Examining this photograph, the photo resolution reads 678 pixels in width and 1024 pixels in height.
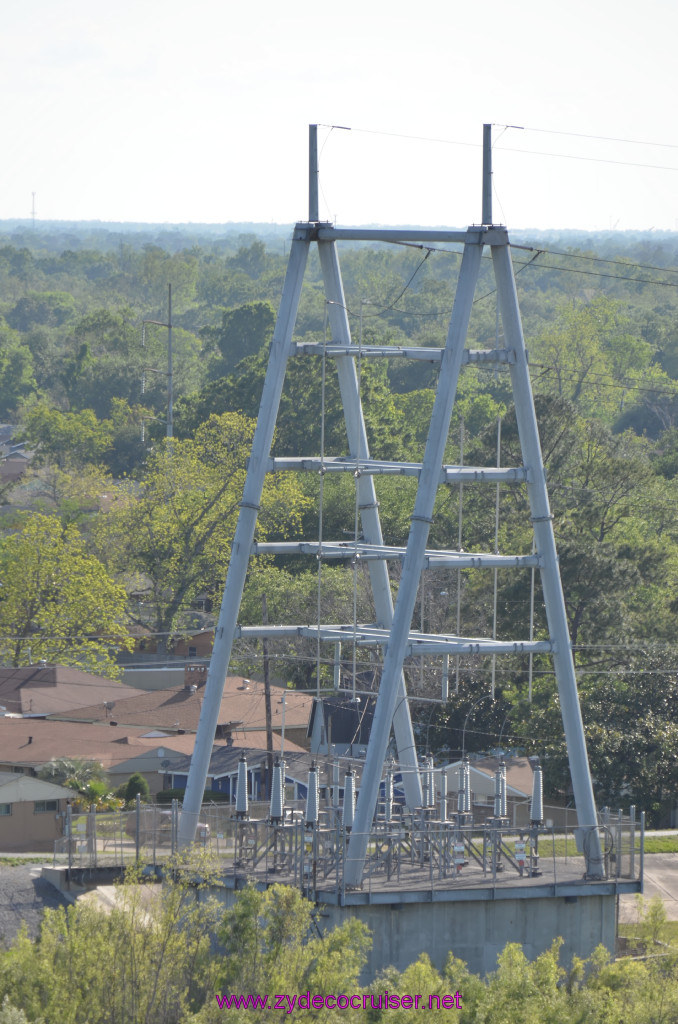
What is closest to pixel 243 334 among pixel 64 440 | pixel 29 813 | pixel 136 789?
pixel 64 440

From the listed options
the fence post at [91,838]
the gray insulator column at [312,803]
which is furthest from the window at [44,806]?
the gray insulator column at [312,803]

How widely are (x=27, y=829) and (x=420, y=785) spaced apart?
1534cm

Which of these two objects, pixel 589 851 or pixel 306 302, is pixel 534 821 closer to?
pixel 589 851

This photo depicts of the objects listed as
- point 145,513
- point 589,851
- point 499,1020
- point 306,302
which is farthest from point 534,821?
point 306,302

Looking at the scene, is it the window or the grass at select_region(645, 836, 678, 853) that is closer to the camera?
the grass at select_region(645, 836, 678, 853)

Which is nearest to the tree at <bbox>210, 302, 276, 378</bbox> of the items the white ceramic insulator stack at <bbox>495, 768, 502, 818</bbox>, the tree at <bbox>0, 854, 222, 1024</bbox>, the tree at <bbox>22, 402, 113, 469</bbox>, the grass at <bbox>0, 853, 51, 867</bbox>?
the tree at <bbox>22, 402, 113, 469</bbox>

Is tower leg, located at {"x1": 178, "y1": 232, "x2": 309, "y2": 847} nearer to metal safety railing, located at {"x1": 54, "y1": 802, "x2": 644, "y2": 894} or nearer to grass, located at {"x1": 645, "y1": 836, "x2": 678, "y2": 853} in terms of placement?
metal safety railing, located at {"x1": 54, "y1": 802, "x2": 644, "y2": 894}

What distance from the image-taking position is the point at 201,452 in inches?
2753

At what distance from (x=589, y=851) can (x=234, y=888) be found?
17.1ft

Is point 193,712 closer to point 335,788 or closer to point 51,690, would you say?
point 51,690

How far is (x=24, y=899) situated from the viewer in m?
26.8

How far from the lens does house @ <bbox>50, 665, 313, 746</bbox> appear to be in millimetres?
47781

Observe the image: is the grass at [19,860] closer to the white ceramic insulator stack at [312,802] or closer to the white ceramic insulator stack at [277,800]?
the white ceramic insulator stack at [277,800]

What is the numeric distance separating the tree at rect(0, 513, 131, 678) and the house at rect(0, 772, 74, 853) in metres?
15.5
